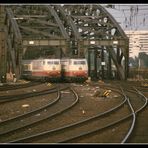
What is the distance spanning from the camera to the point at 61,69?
44688 mm

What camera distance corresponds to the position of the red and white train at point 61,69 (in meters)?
42.7

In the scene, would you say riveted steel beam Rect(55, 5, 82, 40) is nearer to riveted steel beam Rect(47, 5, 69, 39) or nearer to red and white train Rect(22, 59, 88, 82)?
riveted steel beam Rect(47, 5, 69, 39)

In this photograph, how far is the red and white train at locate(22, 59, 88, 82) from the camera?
1681 inches

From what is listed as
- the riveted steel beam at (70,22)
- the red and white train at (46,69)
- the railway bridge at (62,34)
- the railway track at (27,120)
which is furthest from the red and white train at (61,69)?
the railway track at (27,120)

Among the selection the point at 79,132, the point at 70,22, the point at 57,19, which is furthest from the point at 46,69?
the point at 79,132

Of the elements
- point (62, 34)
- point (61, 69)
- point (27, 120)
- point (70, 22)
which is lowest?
point (27, 120)

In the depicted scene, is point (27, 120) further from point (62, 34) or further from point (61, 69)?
point (62, 34)

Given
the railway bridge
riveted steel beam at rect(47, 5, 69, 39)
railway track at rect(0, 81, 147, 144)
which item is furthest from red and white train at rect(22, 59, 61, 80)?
railway track at rect(0, 81, 147, 144)

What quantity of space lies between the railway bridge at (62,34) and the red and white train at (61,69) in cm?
161

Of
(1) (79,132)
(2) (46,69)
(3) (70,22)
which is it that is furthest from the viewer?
(3) (70,22)

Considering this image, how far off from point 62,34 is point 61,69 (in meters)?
7.92

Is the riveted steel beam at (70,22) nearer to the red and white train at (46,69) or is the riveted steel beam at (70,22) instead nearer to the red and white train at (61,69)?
the red and white train at (61,69)

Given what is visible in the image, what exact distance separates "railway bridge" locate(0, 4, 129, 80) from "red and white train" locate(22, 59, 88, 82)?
1.61 meters

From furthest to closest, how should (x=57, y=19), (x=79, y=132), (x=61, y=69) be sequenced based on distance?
Answer: (x=57, y=19)
(x=61, y=69)
(x=79, y=132)
